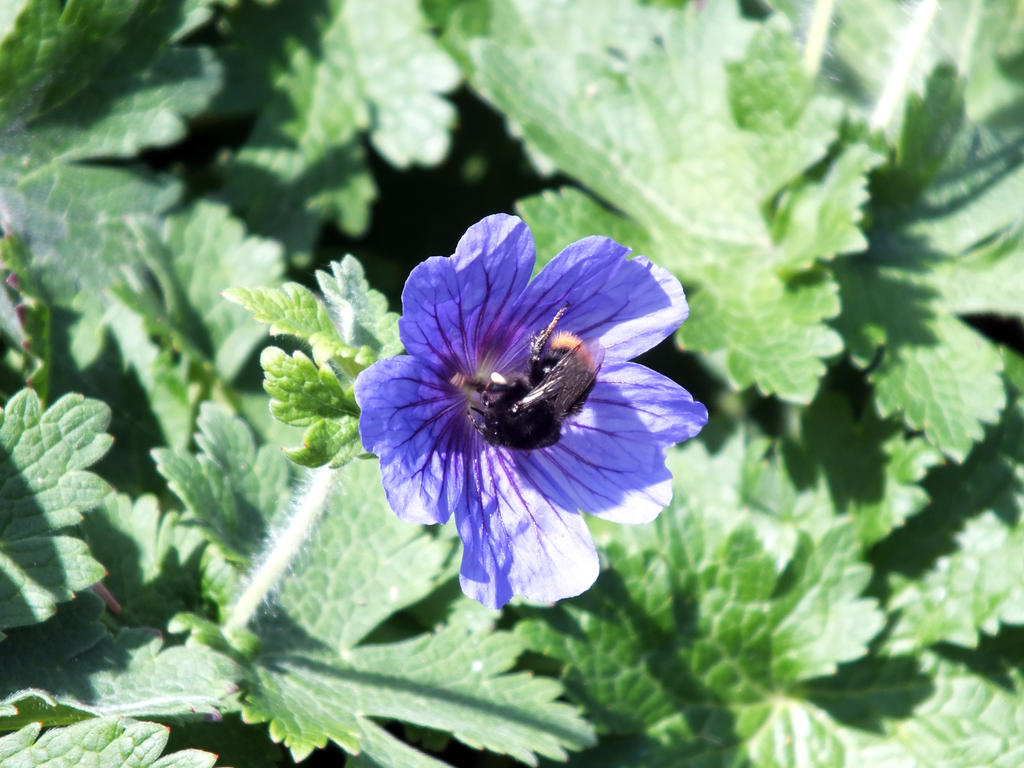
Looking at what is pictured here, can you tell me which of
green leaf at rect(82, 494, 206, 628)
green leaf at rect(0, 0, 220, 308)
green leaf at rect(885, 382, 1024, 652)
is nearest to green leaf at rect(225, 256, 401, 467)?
green leaf at rect(82, 494, 206, 628)

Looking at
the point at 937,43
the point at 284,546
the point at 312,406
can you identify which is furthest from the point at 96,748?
the point at 937,43

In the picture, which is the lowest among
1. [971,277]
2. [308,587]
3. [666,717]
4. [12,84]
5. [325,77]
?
[666,717]

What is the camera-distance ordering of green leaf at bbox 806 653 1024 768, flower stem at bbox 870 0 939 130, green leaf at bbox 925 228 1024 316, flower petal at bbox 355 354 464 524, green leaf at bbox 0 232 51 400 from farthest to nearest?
green leaf at bbox 925 228 1024 316 → flower stem at bbox 870 0 939 130 → green leaf at bbox 806 653 1024 768 → green leaf at bbox 0 232 51 400 → flower petal at bbox 355 354 464 524

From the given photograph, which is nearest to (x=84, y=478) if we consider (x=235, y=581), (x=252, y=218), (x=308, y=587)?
(x=235, y=581)

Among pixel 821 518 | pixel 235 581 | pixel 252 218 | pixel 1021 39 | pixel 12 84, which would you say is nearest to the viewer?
pixel 235 581

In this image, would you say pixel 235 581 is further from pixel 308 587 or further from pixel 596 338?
pixel 596 338

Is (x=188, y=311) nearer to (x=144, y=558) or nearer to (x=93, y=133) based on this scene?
(x=93, y=133)

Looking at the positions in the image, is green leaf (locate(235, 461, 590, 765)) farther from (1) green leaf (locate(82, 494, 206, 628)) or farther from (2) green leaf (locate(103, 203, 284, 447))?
(2) green leaf (locate(103, 203, 284, 447))
